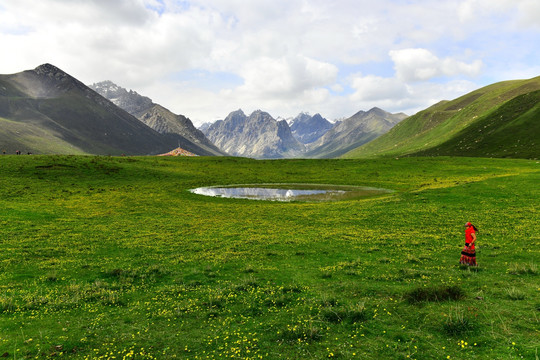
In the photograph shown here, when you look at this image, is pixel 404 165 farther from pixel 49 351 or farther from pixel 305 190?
pixel 49 351

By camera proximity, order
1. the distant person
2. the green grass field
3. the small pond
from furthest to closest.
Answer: the small pond < the distant person < the green grass field

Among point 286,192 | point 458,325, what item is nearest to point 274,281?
point 458,325

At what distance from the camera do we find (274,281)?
1975 cm

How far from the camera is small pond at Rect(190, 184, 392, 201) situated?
65.8 meters

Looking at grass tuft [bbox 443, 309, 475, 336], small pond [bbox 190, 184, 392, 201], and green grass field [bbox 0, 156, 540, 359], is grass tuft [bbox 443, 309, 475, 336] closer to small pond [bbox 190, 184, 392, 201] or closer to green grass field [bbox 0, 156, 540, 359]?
green grass field [bbox 0, 156, 540, 359]

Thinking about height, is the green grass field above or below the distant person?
below

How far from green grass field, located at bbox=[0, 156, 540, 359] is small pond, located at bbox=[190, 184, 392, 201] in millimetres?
16913

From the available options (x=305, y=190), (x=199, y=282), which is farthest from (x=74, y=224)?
(x=305, y=190)

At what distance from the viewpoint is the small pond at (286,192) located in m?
65.8

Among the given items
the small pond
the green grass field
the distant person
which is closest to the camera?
the green grass field

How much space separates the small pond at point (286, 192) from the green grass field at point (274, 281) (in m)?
16.9

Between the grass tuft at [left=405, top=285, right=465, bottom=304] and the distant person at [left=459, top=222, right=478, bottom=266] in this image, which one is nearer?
the grass tuft at [left=405, top=285, right=465, bottom=304]

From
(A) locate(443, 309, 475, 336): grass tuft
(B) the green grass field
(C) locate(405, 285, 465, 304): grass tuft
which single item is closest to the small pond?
(B) the green grass field

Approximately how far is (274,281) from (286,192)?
55.2 metres
